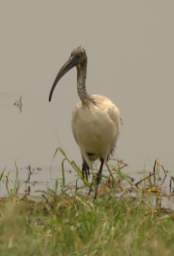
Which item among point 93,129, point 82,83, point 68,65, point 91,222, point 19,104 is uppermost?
point 19,104

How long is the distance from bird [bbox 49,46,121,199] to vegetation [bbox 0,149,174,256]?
4.92 feet

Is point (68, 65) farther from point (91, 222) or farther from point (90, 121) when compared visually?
point (91, 222)

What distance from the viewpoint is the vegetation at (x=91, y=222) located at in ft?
17.3

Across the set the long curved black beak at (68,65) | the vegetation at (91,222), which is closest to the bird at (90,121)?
the long curved black beak at (68,65)

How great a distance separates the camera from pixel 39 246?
5.17 meters

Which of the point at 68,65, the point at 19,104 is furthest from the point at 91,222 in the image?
the point at 19,104

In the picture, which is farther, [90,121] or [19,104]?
[19,104]

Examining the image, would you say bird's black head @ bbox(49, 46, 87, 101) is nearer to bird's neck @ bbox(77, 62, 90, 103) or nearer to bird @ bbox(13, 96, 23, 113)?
bird's neck @ bbox(77, 62, 90, 103)

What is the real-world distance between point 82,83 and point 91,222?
3.86 meters

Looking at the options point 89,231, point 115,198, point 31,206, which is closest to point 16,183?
point 31,206

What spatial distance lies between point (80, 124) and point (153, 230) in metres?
3.28

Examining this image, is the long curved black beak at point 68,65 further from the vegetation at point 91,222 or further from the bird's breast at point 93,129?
the vegetation at point 91,222

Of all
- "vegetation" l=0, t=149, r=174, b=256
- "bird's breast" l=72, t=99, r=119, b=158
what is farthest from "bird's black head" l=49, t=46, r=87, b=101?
"vegetation" l=0, t=149, r=174, b=256

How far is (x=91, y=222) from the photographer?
6.10 m
